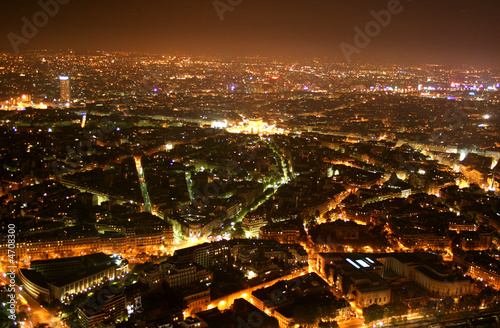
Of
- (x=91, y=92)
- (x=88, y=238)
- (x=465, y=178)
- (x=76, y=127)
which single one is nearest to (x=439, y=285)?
(x=88, y=238)

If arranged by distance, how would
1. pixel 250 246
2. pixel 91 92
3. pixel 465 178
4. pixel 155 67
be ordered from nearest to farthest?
pixel 250 246, pixel 465 178, pixel 91 92, pixel 155 67

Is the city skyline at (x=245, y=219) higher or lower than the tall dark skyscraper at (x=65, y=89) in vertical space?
lower

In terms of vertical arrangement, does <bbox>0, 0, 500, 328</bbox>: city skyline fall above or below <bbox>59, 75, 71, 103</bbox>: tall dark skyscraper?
below

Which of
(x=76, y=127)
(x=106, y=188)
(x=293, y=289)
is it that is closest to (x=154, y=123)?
(x=76, y=127)

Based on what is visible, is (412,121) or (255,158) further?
(412,121)

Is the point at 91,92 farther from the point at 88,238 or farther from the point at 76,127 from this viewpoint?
the point at 88,238

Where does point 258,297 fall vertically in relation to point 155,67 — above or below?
below

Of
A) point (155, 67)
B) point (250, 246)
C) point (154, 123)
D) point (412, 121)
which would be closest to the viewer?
point (250, 246)

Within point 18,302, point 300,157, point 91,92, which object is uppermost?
point 91,92

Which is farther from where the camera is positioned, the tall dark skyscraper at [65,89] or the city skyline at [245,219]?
the tall dark skyscraper at [65,89]

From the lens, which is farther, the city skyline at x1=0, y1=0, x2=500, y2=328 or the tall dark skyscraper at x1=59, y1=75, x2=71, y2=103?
the tall dark skyscraper at x1=59, y1=75, x2=71, y2=103

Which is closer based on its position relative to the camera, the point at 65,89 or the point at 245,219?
the point at 245,219
